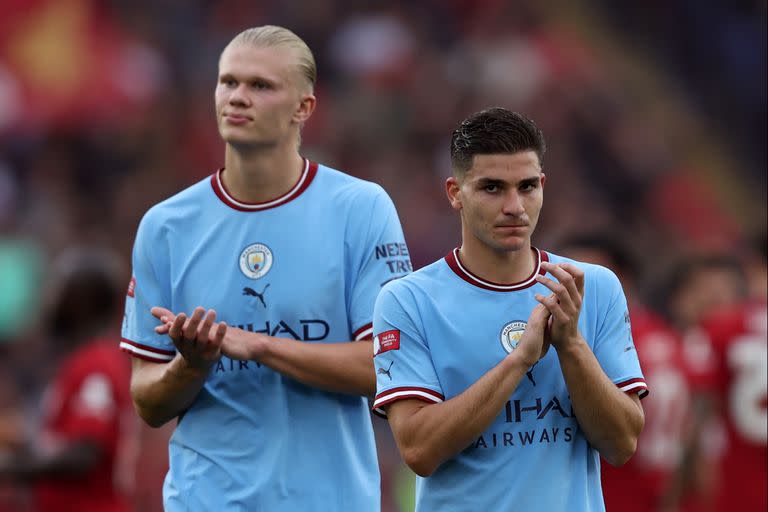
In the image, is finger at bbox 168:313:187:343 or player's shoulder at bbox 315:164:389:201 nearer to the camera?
finger at bbox 168:313:187:343

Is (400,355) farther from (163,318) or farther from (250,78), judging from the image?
(250,78)

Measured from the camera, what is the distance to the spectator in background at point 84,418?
6.73 metres

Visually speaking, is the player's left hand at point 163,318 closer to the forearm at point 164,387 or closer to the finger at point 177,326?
the finger at point 177,326

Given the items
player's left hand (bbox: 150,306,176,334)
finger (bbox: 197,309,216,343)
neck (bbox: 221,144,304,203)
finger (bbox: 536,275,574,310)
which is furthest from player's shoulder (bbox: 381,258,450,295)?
neck (bbox: 221,144,304,203)

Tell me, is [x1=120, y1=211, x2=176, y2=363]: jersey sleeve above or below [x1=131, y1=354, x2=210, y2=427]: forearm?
above

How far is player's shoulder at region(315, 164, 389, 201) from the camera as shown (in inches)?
204

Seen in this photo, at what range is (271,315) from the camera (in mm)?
5016

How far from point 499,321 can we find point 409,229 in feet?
34.0

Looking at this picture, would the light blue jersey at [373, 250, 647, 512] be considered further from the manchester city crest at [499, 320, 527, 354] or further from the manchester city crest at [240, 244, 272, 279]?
the manchester city crest at [240, 244, 272, 279]

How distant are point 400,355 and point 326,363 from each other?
25.5 inches

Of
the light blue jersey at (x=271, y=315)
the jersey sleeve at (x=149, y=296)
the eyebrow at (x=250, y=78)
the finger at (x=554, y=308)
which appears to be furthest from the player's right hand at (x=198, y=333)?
→ the finger at (x=554, y=308)

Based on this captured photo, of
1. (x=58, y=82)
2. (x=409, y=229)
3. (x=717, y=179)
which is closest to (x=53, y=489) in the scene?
(x=409, y=229)

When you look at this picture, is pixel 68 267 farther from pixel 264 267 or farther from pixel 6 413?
pixel 6 413

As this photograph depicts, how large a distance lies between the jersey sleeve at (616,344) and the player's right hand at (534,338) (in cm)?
34
